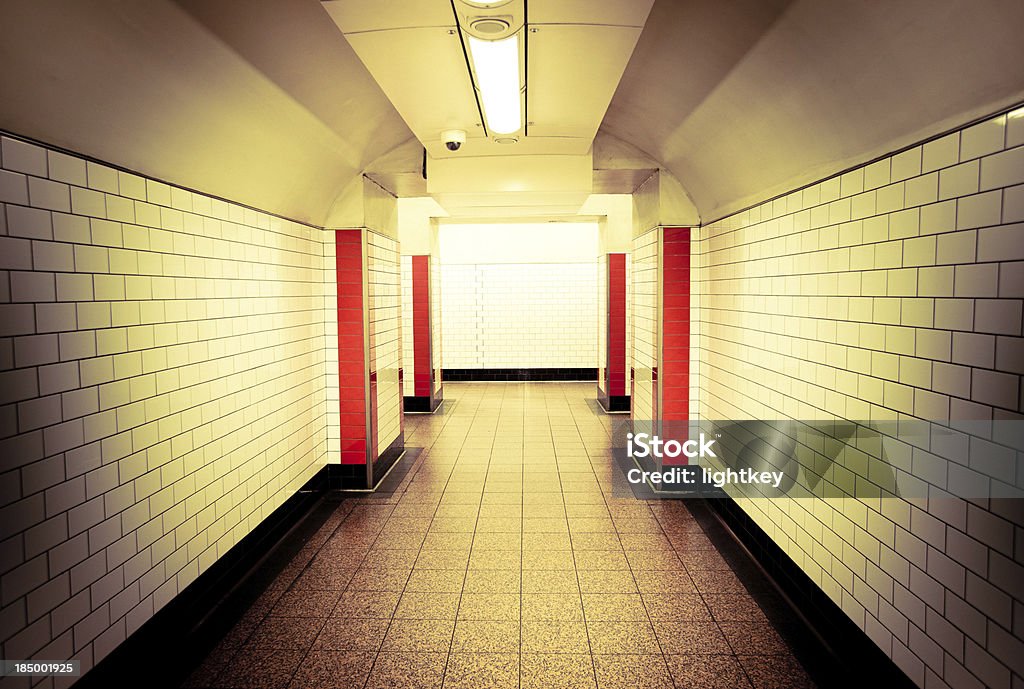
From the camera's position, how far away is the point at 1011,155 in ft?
6.37

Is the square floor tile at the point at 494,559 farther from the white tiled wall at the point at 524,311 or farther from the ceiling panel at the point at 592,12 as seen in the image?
the white tiled wall at the point at 524,311

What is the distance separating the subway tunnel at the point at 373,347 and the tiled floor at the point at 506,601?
0.03 m

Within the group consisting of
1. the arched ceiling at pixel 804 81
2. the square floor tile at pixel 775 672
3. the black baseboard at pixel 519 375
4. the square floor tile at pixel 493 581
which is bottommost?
the square floor tile at pixel 493 581

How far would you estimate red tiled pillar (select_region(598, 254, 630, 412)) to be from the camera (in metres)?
9.09

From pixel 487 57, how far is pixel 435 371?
7.10 m

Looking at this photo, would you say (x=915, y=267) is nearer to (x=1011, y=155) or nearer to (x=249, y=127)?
(x=1011, y=155)

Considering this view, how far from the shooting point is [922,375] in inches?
95.5

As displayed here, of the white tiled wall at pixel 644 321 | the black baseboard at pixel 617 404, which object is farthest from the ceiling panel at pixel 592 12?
the black baseboard at pixel 617 404

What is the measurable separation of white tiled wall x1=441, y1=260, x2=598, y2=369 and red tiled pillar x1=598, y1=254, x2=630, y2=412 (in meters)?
2.51

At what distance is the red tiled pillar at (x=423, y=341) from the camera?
931 centimetres

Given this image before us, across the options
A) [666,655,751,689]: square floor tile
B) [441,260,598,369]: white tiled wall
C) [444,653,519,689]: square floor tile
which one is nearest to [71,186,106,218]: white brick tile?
[444,653,519,689]: square floor tile

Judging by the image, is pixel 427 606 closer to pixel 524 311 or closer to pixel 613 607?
pixel 613 607

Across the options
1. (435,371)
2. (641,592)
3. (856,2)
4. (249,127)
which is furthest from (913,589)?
(435,371)

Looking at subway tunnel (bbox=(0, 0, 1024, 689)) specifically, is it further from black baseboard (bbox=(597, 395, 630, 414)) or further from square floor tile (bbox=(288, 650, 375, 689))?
black baseboard (bbox=(597, 395, 630, 414))
